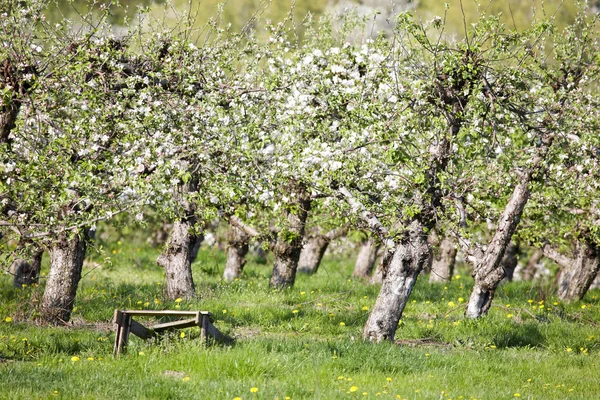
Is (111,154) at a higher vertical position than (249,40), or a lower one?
lower

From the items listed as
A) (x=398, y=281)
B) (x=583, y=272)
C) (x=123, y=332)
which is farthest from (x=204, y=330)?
(x=583, y=272)

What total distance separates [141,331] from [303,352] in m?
2.37

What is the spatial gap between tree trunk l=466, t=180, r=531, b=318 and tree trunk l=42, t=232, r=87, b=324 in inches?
300

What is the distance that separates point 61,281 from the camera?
536 inches

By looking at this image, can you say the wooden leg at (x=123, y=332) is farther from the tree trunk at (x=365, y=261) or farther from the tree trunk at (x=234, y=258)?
the tree trunk at (x=365, y=261)

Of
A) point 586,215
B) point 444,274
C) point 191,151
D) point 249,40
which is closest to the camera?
point 191,151

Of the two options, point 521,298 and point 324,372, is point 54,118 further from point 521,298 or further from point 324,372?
point 521,298

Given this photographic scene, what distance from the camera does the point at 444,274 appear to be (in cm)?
2370

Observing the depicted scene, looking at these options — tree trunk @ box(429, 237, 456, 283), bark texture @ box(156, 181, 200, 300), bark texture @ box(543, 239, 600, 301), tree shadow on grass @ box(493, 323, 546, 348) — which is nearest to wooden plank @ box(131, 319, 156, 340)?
bark texture @ box(156, 181, 200, 300)

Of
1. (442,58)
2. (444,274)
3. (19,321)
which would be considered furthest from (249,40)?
(444,274)

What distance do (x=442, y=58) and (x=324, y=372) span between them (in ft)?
18.0

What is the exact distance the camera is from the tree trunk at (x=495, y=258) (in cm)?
1477

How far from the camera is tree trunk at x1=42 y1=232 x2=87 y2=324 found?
44.7 ft

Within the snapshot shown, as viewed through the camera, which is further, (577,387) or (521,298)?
(521,298)
